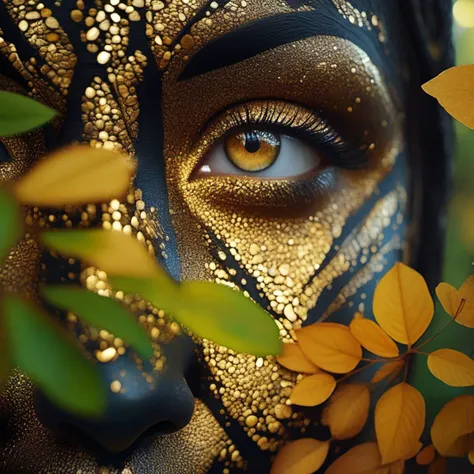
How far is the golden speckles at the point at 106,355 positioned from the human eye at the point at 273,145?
0.17 m

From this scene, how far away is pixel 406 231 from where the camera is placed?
686mm

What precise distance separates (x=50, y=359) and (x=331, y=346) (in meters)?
0.31

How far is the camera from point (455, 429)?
609mm

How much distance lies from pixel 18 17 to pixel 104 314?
0.27 metres

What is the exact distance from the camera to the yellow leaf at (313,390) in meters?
0.60

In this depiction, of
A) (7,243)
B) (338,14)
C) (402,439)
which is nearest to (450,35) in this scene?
(338,14)

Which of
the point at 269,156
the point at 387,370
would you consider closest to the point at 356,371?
the point at 387,370

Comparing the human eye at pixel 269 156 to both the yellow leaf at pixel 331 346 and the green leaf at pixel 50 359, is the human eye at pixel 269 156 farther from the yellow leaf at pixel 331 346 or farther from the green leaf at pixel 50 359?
the green leaf at pixel 50 359

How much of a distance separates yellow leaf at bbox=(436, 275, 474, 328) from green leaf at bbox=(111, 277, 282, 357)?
199mm

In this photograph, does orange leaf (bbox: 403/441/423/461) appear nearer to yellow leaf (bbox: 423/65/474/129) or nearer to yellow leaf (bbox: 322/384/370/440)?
yellow leaf (bbox: 322/384/370/440)

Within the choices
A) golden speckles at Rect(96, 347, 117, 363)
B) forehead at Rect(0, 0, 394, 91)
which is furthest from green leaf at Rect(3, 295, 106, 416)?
forehead at Rect(0, 0, 394, 91)

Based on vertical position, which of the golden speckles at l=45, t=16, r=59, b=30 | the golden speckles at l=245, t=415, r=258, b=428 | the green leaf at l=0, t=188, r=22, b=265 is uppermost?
the golden speckles at l=45, t=16, r=59, b=30

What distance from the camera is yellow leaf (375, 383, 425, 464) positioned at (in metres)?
0.59

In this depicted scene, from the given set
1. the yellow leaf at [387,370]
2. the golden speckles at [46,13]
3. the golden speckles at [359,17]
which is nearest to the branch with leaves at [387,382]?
the yellow leaf at [387,370]
